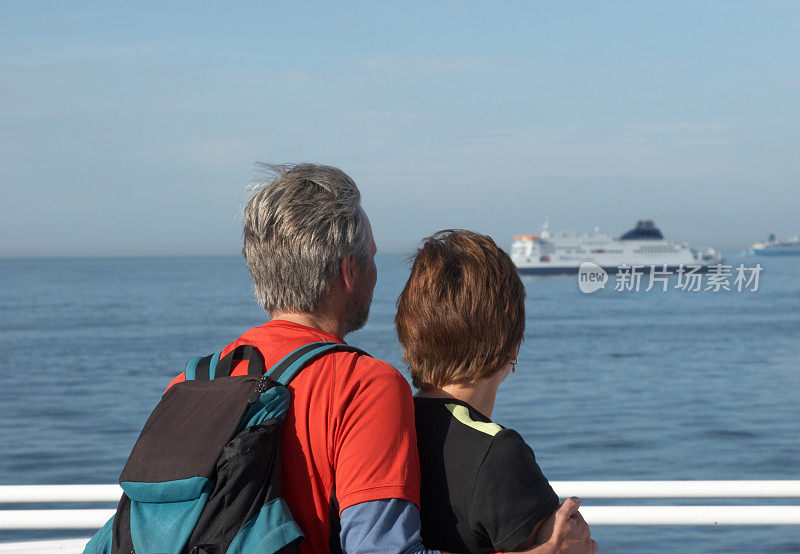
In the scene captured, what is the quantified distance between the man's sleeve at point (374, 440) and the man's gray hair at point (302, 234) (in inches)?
8.0

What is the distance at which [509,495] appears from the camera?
1.28m

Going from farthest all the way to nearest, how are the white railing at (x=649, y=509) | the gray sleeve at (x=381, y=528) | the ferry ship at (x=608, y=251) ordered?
1. the ferry ship at (x=608, y=251)
2. the white railing at (x=649, y=509)
3. the gray sleeve at (x=381, y=528)

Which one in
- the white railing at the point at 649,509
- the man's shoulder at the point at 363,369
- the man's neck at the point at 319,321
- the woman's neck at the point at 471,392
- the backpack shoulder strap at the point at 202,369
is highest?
the man's neck at the point at 319,321

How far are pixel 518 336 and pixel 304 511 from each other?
0.46 metres

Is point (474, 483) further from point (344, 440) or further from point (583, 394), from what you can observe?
point (583, 394)

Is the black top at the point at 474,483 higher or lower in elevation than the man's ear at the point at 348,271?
lower

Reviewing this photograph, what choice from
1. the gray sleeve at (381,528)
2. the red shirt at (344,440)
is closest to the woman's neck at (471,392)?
the red shirt at (344,440)

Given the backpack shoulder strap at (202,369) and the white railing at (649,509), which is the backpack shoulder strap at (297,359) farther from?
the white railing at (649,509)

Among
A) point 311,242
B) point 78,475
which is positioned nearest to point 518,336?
point 311,242

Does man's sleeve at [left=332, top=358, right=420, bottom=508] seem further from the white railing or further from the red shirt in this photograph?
the white railing

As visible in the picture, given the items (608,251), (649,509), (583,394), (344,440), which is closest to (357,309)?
(344,440)

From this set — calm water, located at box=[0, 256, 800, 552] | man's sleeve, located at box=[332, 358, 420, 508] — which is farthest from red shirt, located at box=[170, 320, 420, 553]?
calm water, located at box=[0, 256, 800, 552]

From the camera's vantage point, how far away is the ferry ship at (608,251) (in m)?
71.0

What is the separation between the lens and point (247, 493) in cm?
127
